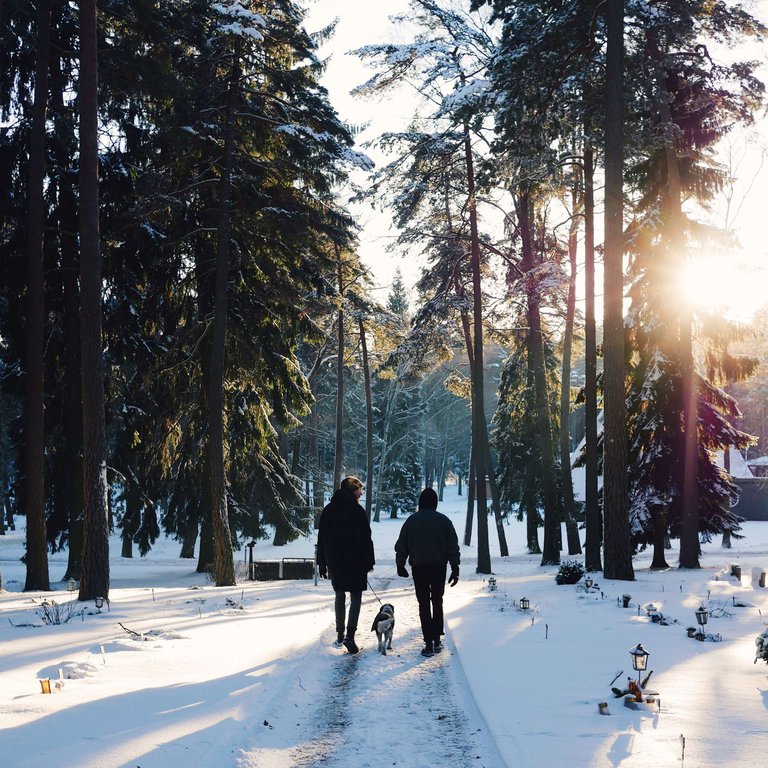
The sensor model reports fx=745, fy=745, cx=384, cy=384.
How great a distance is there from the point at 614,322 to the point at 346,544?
28.5 ft

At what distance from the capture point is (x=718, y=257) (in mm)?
20078

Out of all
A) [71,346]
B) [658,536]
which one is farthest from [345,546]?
[658,536]

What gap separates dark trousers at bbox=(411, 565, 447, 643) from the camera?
898cm

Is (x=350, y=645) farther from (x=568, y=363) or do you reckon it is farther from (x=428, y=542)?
(x=568, y=363)

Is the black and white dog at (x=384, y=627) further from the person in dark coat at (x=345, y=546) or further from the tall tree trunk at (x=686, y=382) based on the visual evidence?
the tall tree trunk at (x=686, y=382)

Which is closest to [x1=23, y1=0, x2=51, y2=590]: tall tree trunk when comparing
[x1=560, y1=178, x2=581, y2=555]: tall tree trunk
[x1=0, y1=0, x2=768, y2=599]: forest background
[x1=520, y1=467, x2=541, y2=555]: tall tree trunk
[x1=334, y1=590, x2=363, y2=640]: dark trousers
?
[x1=0, y1=0, x2=768, y2=599]: forest background

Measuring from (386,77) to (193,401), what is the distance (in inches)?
419

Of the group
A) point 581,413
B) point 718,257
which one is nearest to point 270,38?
point 718,257

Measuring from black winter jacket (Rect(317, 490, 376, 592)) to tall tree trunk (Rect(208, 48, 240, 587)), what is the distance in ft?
26.8

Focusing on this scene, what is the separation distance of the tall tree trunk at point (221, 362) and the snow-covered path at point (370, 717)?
8.76 metres

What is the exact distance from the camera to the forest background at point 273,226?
A: 50.0 ft

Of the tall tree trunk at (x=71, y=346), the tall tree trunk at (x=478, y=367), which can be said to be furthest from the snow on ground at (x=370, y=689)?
the tall tree trunk at (x=478, y=367)

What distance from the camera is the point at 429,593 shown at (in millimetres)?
9180

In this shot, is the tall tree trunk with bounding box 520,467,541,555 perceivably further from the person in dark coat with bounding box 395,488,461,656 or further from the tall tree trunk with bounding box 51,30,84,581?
the person in dark coat with bounding box 395,488,461,656
